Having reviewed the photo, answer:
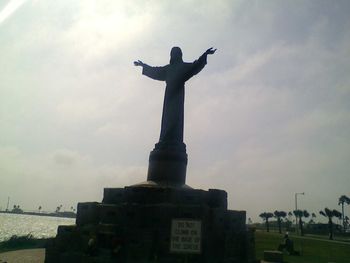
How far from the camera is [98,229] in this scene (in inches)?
Answer: 455

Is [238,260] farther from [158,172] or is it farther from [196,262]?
[158,172]

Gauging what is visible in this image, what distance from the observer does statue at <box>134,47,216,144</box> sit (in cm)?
1497

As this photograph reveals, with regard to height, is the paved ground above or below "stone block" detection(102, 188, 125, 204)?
below

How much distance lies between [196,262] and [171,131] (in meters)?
5.59

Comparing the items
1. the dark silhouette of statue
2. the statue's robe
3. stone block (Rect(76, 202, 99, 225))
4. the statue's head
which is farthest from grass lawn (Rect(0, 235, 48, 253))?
the statue's head

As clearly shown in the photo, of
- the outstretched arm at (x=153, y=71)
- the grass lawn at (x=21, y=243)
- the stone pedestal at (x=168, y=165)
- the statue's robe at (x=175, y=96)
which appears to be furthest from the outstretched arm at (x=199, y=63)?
the grass lawn at (x=21, y=243)

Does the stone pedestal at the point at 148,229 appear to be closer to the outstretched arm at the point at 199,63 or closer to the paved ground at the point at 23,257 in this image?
the paved ground at the point at 23,257

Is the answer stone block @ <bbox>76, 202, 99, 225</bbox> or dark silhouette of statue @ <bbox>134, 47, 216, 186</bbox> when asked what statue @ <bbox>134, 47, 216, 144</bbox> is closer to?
dark silhouette of statue @ <bbox>134, 47, 216, 186</bbox>

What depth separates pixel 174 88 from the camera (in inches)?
619

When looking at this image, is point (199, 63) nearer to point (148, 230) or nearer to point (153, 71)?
point (153, 71)

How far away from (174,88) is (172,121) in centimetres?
151

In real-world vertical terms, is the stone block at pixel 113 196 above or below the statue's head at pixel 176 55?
below

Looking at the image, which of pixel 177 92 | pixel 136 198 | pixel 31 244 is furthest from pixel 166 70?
pixel 31 244

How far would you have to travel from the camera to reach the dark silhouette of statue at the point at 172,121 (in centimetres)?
1408
